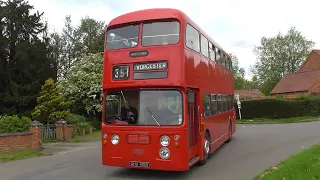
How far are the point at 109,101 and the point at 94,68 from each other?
75.3 feet

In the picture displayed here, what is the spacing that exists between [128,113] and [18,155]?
7.51m

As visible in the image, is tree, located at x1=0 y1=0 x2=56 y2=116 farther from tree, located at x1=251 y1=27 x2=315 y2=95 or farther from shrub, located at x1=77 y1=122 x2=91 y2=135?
tree, located at x1=251 y1=27 x2=315 y2=95

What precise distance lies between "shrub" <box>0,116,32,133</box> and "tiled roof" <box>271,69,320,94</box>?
132 ft

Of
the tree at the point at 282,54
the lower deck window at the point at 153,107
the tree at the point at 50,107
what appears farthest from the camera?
the tree at the point at 282,54

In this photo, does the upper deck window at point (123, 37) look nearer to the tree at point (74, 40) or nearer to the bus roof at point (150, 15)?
the bus roof at point (150, 15)

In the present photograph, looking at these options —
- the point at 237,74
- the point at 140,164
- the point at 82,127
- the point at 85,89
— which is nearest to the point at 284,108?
the point at 85,89

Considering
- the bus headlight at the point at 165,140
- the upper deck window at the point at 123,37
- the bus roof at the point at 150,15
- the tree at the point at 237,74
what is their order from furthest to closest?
1. the tree at the point at 237,74
2. the upper deck window at the point at 123,37
3. the bus roof at the point at 150,15
4. the bus headlight at the point at 165,140

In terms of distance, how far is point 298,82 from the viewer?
50.5 metres

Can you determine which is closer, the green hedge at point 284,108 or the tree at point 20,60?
the green hedge at point 284,108

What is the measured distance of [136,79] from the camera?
9.07m

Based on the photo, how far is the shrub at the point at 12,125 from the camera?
15.7 meters

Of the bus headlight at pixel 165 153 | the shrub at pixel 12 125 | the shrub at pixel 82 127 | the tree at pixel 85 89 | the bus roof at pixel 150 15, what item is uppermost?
the bus roof at pixel 150 15

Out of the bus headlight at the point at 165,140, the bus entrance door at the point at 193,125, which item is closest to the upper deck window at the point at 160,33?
the bus entrance door at the point at 193,125

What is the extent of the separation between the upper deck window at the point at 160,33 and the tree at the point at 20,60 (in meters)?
28.4
